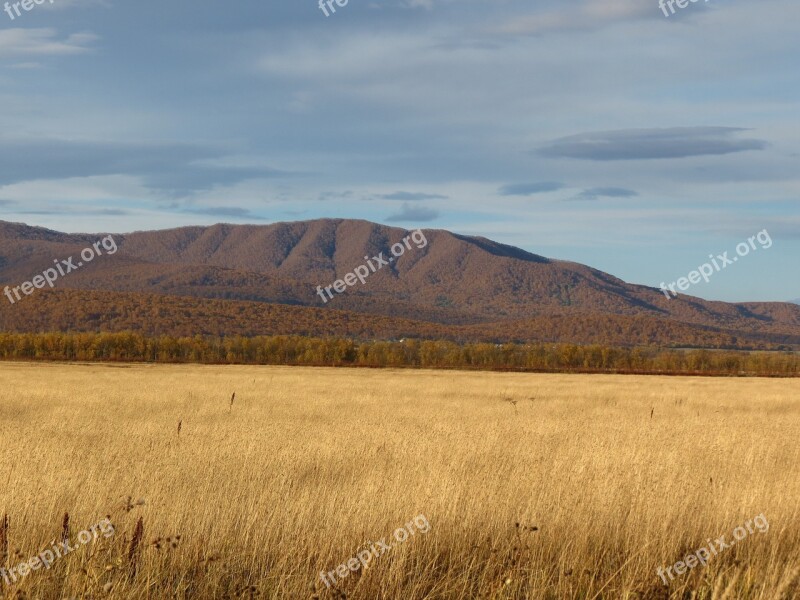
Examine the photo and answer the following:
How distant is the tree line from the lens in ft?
294

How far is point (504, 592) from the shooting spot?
7.65 meters

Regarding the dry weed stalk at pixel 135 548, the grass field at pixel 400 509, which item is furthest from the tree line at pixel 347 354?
the dry weed stalk at pixel 135 548

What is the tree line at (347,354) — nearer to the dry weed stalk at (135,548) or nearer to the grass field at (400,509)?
the grass field at (400,509)

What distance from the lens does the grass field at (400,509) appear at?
7.71 metres

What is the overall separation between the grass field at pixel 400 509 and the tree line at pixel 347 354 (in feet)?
233

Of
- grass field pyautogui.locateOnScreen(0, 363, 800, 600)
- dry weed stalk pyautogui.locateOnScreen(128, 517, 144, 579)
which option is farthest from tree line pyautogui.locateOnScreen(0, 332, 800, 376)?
dry weed stalk pyautogui.locateOnScreen(128, 517, 144, 579)

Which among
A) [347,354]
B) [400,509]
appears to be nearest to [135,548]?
[400,509]

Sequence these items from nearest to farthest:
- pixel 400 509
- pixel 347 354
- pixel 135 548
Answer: pixel 135 548
pixel 400 509
pixel 347 354

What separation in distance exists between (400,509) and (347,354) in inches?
3330

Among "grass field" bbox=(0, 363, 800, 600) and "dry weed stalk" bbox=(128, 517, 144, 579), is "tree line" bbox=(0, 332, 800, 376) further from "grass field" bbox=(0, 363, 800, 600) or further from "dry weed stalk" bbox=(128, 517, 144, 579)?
"dry weed stalk" bbox=(128, 517, 144, 579)

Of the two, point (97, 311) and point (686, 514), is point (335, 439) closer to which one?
point (686, 514)

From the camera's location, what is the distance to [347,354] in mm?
94250

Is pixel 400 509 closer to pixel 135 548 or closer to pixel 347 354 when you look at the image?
pixel 135 548

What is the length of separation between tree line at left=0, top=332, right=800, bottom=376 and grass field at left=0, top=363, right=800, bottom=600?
71.1 meters
